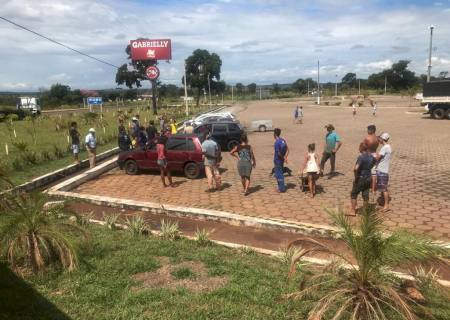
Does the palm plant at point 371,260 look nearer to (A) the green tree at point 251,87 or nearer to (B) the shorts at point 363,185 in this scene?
(B) the shorts at point 363,185

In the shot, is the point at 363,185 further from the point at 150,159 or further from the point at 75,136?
the point at 75,136

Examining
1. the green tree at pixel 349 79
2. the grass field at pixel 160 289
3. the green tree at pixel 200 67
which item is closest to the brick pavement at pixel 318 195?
the grass field at pixel 160 289

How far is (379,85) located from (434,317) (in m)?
108

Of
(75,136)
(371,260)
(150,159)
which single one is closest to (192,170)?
(150,159)

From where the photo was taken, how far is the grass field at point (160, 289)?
14.6ft

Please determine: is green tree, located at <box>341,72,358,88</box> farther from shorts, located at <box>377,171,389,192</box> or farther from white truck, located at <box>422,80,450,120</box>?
shorts, located at <box>377,171,389,192</box>

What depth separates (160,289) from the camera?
496 centimetres

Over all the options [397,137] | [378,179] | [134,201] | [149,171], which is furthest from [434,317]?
[397,137]

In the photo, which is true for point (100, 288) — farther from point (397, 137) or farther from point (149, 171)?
point (397, 137)

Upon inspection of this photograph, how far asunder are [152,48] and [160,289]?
36.6 metres

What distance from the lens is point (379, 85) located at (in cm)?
10256

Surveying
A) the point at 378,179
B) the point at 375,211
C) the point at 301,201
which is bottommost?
the point at 301,201

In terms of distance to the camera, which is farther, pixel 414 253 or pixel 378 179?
pixel 378 179

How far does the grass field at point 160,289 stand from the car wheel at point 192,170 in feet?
18.9
